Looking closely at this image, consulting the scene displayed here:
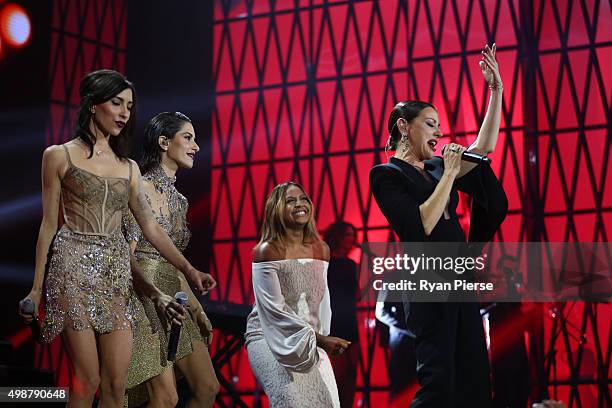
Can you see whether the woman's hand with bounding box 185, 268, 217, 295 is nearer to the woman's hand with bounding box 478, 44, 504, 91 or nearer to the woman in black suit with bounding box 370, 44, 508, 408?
the woman in black suit with bounding box 370, 44, 508, 408

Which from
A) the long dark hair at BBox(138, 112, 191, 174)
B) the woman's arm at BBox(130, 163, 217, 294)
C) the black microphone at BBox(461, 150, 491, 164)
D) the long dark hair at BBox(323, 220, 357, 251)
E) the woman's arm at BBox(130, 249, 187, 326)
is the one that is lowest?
the woman's arm at BBox(130, 249, 187, 326)

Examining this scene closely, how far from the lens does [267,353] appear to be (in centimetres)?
352

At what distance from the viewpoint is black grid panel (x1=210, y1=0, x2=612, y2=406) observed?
8.83m

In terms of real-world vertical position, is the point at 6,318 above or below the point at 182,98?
below

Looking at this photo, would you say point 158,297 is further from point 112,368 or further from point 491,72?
point 491,72

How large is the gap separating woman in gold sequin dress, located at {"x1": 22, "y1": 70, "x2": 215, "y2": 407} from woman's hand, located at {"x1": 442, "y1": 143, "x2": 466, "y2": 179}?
2.95ft

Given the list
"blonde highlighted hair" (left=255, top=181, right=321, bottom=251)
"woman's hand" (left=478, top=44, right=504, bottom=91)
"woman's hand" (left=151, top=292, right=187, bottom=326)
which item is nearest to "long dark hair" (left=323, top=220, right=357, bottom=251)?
"blonde highlighted hair" (left=255, top=181, right=321, bottom=251)

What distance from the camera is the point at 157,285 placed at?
3.46 metres

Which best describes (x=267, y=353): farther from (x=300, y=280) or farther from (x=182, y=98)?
(x=182, y=98)

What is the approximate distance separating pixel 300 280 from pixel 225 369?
7.51m

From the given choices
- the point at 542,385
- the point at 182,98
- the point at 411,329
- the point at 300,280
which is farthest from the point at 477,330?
the point at 182,98

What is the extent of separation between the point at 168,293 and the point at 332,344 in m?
0.67

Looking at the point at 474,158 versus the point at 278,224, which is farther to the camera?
the point at 278,224

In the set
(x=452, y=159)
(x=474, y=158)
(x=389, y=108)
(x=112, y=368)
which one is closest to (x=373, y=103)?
(x=389, y=108)
